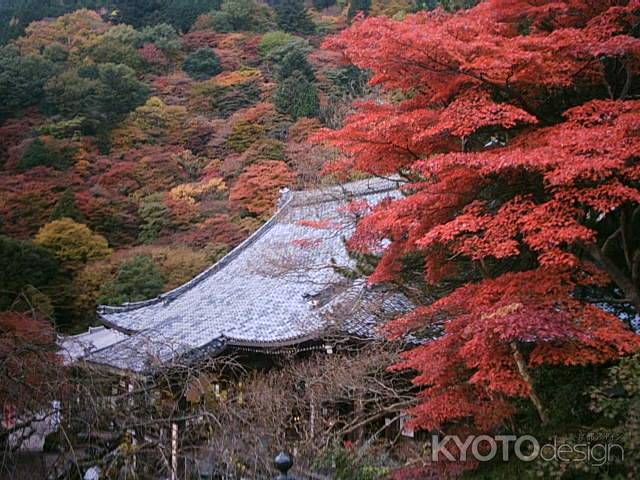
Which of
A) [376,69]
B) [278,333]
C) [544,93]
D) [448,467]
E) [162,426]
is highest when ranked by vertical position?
[376,69]

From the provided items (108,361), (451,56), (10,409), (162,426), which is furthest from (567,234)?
(108,361)

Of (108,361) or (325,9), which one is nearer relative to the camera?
(108,361)

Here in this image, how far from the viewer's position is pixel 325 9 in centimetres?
3775

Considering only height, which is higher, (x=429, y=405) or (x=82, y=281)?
(x=429, y=405)

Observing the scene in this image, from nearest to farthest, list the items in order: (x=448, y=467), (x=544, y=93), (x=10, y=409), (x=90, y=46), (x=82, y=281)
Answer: (x=10, y=409) < (x=448, y=467) < (x=544, y=93) < (x=82, y=281) < (x=90, y=46)

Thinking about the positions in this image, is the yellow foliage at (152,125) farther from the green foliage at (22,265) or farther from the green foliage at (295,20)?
the green foliage at (295,20)

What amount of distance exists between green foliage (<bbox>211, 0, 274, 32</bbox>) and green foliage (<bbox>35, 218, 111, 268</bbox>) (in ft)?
63.9

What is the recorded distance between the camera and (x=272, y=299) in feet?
35.7

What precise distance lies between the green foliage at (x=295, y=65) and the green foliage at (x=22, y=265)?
1453 cm

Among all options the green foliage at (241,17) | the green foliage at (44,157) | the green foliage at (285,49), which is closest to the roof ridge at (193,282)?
the green foliage at (44,157)

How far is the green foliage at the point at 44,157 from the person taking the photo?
2309 cm

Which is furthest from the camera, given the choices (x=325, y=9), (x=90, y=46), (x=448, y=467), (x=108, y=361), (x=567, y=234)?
(x=325, y=9)

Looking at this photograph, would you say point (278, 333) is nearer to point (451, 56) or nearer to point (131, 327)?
point (131, 327)

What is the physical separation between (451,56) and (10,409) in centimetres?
428
